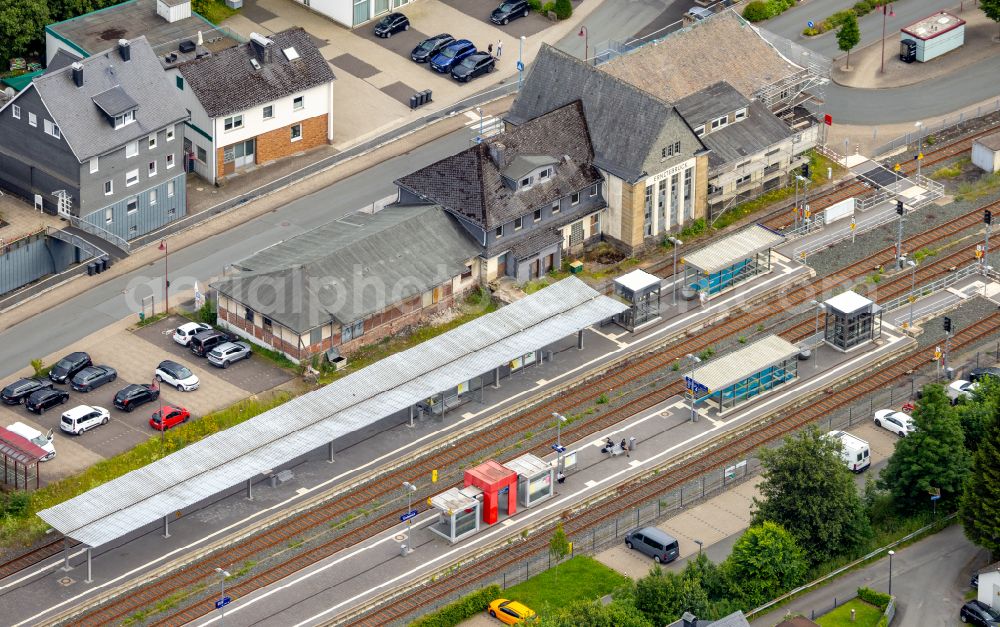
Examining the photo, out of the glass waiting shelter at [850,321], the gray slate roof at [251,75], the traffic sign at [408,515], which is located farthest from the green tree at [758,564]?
the gray slate roof at [251,75]

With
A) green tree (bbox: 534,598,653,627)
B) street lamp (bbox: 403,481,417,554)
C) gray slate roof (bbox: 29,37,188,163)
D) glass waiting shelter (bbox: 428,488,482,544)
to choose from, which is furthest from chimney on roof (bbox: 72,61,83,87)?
green tree (bbox: 534,598,653,627)

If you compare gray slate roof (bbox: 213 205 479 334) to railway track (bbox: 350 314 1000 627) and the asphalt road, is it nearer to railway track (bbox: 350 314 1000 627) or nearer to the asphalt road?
the asphalt road

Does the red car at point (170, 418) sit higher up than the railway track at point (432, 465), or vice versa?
the red car at point (170, 418)

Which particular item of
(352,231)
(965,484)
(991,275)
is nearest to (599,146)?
(352,231)

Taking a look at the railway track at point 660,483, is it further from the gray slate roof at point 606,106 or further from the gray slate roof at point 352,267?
the gray slate roof at point 606,106

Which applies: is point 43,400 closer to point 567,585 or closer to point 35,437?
point 35,437

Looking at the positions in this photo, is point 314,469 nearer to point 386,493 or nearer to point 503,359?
point 386,493
